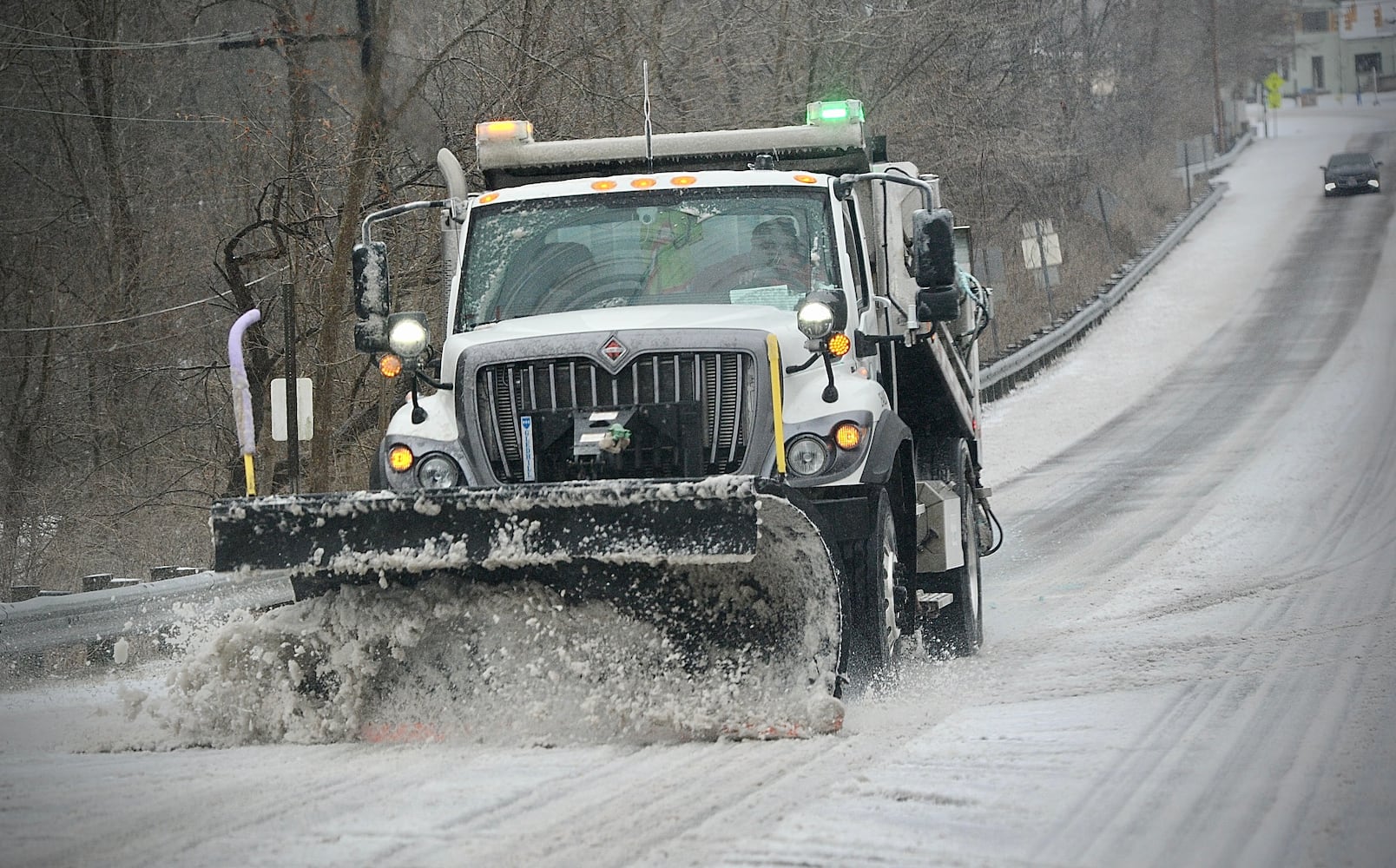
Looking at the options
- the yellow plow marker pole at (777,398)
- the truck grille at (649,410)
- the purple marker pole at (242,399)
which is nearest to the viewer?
the yellow plow marker pole at (777,398)

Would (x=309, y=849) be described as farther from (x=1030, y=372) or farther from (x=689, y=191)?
(x=1030, y=372)

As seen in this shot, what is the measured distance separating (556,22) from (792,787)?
585 inches

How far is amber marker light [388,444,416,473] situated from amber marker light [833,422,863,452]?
1.76 m

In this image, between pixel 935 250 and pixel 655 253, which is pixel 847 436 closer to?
pixel 935 250

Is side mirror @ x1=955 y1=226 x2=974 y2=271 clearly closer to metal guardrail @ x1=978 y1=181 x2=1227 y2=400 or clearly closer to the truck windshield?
the truck windshield

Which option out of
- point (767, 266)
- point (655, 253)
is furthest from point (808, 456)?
point (655, 253)

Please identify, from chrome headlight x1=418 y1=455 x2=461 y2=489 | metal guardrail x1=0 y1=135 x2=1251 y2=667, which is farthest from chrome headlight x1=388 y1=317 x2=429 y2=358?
metal guardrail x1=0 y1=135 x2=1251 y2=667

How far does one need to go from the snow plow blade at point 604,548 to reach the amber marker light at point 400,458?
20.1 inches

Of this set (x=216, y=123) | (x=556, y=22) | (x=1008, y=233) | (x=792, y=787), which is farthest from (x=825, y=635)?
(x=1008, y=233)

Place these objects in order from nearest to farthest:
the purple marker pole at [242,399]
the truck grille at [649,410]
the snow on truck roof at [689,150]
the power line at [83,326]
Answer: the purple marker pole at [242,399]
the truck grille at [649,410]
the snow on truck roof at [689,150]
the power line at [83,326]

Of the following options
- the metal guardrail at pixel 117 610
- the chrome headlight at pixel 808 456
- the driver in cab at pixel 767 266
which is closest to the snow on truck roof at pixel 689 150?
the driver in cab at pixel 767 266

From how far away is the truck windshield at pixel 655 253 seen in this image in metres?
7.38

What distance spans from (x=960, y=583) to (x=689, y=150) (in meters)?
2.72

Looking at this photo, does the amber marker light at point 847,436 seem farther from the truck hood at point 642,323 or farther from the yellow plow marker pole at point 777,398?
the truck hood at point 642,323
